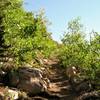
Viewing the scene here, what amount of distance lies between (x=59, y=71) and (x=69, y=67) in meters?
5.30

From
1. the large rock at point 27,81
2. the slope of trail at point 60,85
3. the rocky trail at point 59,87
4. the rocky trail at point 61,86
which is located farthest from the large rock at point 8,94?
the slope of trail at point 60,85

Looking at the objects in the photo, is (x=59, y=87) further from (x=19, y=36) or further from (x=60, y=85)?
(x=19, y=36)

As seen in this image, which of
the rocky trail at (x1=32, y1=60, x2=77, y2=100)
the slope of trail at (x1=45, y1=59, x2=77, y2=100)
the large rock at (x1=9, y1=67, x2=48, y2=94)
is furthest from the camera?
the slope of trail at (x1=45, y1=59, x2=77, y2=100)

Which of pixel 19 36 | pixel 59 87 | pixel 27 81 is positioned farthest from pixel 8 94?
pixel 59 87

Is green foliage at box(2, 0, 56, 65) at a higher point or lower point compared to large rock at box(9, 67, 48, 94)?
higher

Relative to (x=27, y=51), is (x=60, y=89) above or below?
below

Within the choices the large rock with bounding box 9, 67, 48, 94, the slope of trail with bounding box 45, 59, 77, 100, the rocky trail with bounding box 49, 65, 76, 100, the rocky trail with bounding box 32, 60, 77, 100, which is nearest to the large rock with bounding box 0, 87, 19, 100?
the large rock with bounding box 9, 67, 48, 94

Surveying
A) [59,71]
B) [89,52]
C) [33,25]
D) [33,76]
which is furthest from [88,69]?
[59,71]

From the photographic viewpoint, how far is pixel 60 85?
51.8m

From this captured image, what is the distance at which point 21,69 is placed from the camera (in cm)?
4547

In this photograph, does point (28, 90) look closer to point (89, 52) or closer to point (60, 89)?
point (60, 89)

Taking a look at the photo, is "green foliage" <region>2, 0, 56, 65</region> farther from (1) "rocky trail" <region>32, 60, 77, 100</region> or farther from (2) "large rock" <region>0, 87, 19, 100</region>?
(1) "rocky trail" <region>32, 60, 77, 100</region>

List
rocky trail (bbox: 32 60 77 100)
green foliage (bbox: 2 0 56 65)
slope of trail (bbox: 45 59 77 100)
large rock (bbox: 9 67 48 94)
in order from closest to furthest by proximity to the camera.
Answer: green foliage (bbox: 2 0 56 65)
large rock (bbox: 9 67 48 94)
rocky trail (bbox: 32 60 77 100)
slope of trail (bbox: 45 59 77 100)

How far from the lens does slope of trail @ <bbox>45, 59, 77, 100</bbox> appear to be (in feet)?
148
